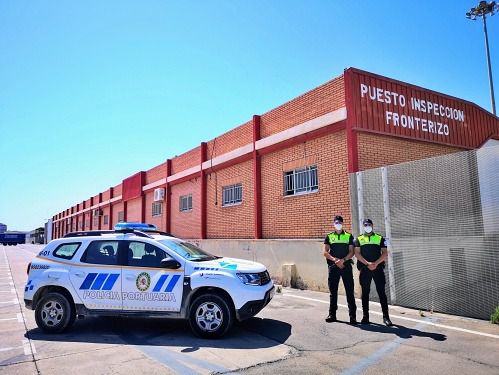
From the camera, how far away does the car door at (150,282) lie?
263 inches

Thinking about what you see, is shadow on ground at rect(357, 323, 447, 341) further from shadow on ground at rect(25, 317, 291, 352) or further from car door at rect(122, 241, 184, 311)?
car door at rect(122, 241, 184, 311)

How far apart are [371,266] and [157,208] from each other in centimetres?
1995

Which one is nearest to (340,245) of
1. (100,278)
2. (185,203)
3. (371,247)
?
(371,247)

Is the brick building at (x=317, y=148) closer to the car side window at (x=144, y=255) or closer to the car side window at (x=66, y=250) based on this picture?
the car side window at (x=144, y=255)

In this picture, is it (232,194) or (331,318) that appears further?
(232,194)

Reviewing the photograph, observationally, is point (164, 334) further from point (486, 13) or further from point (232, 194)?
point (486, 13)

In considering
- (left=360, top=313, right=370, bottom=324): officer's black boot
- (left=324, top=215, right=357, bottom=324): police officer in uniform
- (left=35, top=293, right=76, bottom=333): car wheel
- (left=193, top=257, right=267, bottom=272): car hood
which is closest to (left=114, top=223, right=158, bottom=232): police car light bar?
(left=35, top=293, right=76, bottom=333): car wheel

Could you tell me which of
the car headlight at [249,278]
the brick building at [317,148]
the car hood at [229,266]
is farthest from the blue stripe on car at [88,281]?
the brick building at [317,148]

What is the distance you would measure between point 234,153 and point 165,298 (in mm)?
10308

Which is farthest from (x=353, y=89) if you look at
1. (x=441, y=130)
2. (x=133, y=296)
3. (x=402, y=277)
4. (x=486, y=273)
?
(x=133, y=296)

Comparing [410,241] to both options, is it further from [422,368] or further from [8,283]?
[8,283]

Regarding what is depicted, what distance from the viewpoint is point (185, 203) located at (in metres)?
21.7

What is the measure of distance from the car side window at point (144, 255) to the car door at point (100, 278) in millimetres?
272

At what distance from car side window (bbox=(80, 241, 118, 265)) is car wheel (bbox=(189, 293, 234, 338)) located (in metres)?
1.74
